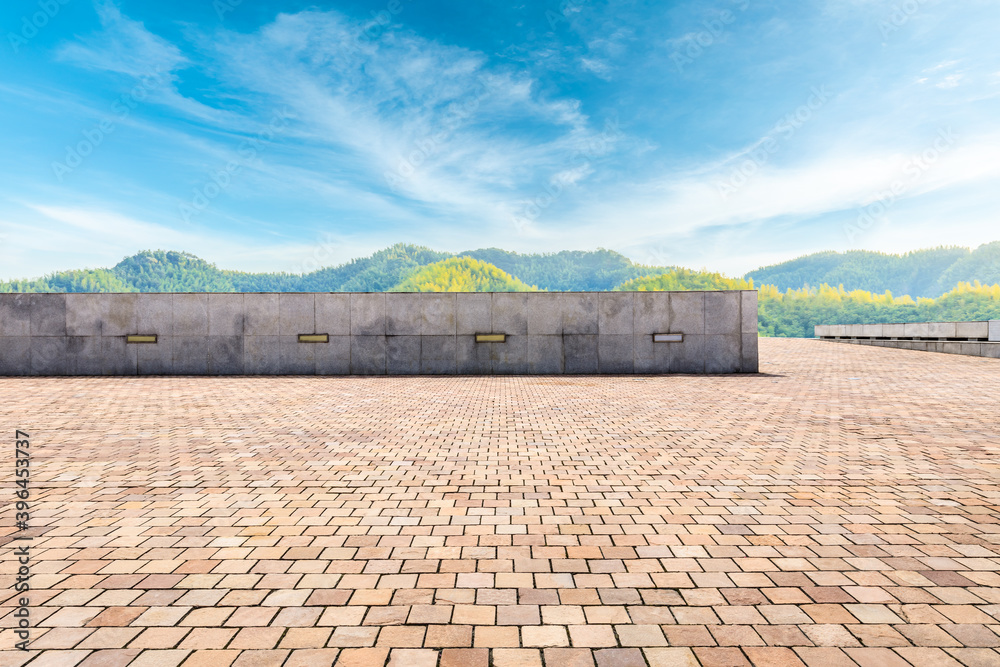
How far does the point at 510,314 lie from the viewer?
47.5 ft

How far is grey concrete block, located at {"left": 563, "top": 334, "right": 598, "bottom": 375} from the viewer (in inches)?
570

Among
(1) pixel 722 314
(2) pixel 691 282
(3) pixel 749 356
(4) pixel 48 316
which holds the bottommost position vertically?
(3) pixel 749 356

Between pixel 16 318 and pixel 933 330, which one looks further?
pixel 933 330

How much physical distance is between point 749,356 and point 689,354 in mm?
1579

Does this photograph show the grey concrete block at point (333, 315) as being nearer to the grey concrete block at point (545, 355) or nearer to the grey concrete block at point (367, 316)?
the grey concrete block at point (367, 316)

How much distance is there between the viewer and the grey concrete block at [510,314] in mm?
14430

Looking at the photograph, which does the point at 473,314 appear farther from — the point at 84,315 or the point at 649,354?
the point at 84,315

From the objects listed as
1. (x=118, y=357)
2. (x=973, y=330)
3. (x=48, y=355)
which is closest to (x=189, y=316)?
(x=118, y=357)

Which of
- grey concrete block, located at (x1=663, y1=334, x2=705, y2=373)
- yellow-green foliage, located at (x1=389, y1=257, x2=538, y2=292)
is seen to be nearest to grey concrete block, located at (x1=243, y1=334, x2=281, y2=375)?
grey concrete block, located at (x1=663, y1=334, x2=705, y2=373)

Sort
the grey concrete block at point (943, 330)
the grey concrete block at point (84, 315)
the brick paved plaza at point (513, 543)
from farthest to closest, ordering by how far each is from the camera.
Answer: the grey concrete block at point (943, 330)
the grey concrete block at point (84, 315)
the brick paved plaza at point (513, 543)

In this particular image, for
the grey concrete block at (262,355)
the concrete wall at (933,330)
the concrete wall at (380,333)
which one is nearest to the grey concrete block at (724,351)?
the concrete wall at (380,333)

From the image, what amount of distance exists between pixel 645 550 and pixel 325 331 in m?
12.6

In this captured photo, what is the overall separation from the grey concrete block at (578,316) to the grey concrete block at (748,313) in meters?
3.82

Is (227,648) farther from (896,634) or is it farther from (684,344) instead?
(684,344)
